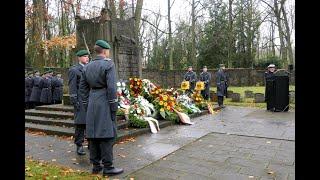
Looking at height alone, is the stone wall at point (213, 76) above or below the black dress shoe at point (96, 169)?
above

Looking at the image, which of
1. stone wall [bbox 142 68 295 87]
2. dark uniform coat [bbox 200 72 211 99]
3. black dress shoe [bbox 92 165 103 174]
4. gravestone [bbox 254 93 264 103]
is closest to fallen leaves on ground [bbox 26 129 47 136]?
black dress shoe [bbox 92 165 103 174]

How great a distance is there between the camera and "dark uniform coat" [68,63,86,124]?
6.47 metres

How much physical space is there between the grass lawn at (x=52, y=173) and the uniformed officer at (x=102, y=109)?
0.23 meters

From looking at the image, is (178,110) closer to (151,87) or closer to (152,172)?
(151,87)

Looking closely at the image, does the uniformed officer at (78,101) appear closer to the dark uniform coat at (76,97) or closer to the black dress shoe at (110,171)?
the dark uniform coat at (76,97)

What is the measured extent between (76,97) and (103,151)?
1.73 m

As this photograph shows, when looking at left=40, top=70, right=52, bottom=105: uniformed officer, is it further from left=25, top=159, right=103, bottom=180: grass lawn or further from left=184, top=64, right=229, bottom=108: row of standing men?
left=25, top=159, right=103, bottom=180: grass lawn

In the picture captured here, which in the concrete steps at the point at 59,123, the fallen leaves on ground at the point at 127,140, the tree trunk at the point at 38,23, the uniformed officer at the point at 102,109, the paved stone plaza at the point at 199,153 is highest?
the tree trunk at the point at 38,23

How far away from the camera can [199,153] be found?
261 inches

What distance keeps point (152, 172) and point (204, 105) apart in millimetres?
9149

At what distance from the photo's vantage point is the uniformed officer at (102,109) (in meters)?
5.12

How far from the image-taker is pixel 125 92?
418 inches

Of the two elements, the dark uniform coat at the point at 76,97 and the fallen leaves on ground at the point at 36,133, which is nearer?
the dark uniform coat at the point at 76,97

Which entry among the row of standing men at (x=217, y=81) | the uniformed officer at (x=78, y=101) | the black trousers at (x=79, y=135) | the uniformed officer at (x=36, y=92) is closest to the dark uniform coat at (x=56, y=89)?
the uniformed officer at (x=36, y=92)
